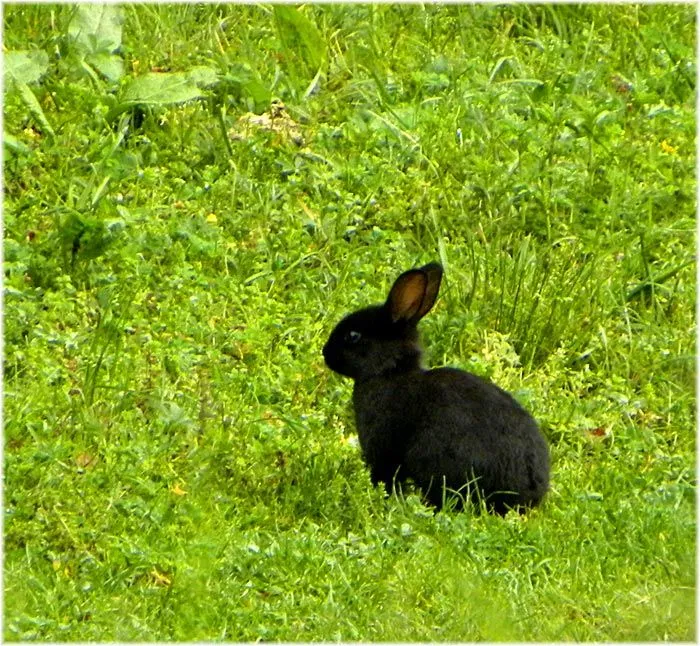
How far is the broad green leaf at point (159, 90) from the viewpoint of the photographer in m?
9.29

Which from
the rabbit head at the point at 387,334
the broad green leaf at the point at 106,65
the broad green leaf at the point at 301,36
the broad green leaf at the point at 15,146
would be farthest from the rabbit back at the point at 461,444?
the broad green leaf at the point at 301,36

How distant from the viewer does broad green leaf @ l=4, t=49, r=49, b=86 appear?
923 cm

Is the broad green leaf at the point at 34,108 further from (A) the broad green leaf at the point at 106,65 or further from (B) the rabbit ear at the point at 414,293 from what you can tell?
(B) the rabbit ear at the point at 414,293

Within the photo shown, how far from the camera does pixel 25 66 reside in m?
9.27

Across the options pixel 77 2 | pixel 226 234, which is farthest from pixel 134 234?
pixel 77 2

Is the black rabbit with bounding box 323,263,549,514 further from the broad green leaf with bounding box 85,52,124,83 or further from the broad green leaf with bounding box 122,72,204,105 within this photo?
the broad green leaf with bounding box 85,52,124,83

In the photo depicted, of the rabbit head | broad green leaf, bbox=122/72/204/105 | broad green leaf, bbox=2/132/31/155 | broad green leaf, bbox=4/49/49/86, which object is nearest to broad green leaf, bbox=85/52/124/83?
broad green leaf, bbox=122/72/204/105

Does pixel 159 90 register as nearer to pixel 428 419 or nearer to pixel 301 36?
pixel 301 36

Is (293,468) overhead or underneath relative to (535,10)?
underneath

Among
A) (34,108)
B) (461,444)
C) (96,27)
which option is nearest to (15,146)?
(34,108)

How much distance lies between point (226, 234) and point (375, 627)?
3521mm

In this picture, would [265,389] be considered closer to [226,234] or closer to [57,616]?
[226,234]

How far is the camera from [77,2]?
382 inches

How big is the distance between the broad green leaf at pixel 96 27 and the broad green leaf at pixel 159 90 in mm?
350
